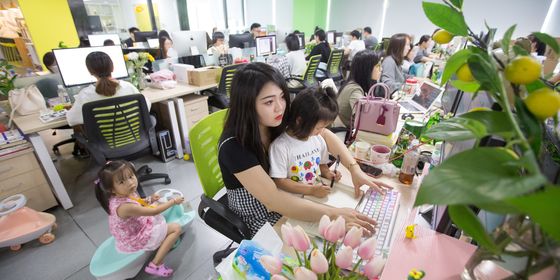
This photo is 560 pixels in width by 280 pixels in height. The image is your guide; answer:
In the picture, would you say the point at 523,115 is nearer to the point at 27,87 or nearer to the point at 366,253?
the point at 366,253

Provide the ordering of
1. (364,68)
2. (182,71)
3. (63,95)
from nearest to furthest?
(364,68), (63,95), (182,71)

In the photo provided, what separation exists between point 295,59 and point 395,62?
1.66 meters

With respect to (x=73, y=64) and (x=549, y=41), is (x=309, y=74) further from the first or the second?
(x=549, y=41)

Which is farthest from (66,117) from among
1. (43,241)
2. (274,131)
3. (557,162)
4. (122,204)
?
(557,162)

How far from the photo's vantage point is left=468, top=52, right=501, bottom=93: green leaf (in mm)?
333

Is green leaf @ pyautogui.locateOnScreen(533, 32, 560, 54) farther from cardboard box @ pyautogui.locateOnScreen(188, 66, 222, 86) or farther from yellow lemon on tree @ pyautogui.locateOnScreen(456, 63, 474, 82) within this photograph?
cardboard box @ pyautogui.locateOnScreen(188, 66, 222, 86)

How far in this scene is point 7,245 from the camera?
162cm

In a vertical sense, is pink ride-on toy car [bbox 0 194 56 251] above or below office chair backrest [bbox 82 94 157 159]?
below

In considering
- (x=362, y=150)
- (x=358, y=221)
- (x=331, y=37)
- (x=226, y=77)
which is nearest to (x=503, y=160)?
(x=358, y=221)

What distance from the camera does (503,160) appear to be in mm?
285

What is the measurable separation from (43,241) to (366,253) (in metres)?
2.20

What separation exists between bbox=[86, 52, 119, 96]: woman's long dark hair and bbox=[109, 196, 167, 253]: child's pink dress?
100 cm

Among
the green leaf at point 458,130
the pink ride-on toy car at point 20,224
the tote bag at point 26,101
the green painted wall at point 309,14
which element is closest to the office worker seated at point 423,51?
the green painted wall at point 309,14

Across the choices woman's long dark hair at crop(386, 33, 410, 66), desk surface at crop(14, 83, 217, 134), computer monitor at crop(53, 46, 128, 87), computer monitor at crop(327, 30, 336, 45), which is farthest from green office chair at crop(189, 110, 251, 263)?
computer monitor at crop(327, 30, 336, 45)
